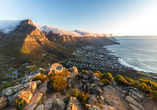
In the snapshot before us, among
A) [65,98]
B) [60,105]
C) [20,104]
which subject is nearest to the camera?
[20,104]

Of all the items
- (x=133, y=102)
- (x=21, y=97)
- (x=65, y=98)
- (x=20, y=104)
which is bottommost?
(x=133, y=102)

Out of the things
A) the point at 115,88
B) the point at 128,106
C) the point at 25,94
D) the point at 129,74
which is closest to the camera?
the point at 25,94

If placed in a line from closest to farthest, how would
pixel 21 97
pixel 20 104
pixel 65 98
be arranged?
pixel 20 104 < pixel 21 97 < pixel 65 98

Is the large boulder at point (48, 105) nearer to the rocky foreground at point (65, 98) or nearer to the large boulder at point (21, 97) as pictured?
the rocky foreground at point (65, 98)

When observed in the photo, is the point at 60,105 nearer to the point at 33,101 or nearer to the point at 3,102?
the point at 33,101

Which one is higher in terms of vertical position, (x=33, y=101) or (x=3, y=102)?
(x=3, y=102)

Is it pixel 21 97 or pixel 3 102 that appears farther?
pixel 21 97

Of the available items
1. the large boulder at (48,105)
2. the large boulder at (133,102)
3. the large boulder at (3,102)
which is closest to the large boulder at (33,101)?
the large boulder at (48,105)

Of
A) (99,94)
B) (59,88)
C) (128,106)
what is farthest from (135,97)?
(59,88)

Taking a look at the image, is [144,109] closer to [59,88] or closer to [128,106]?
[128,106]

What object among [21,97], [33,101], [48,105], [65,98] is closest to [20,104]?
[21,97]

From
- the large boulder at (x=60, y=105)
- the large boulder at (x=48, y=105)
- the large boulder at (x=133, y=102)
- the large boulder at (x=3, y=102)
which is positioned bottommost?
the large boulder at (x=133, y=102)
